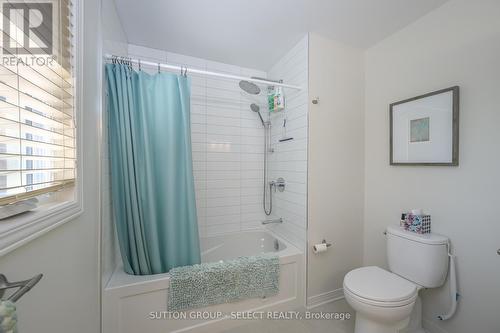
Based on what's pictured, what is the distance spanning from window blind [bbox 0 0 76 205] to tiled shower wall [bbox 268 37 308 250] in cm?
154

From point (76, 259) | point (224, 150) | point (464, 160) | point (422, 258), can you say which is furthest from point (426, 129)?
point (76, 259)

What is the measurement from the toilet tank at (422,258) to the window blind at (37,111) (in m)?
2.02

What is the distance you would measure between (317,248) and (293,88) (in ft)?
4.73

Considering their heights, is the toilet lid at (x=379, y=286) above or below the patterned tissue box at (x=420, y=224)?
below

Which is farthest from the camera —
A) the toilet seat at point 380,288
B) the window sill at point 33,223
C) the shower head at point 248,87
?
the shower head at point 248,87

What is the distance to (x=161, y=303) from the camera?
1323 mm

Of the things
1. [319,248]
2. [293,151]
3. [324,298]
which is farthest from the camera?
[293,151]

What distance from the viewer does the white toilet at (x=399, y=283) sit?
3.86 ft

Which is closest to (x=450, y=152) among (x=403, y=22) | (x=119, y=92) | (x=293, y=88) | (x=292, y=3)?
(x=403, y=22)

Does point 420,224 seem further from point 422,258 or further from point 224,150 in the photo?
point 224,150

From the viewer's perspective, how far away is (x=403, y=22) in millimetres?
1562

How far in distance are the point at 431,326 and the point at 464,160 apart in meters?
1.22

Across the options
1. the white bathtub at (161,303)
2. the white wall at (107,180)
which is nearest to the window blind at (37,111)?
the white wall at (107,180)

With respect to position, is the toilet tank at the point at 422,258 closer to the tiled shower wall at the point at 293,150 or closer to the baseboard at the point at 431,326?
the baseboard at the point at 431,326
